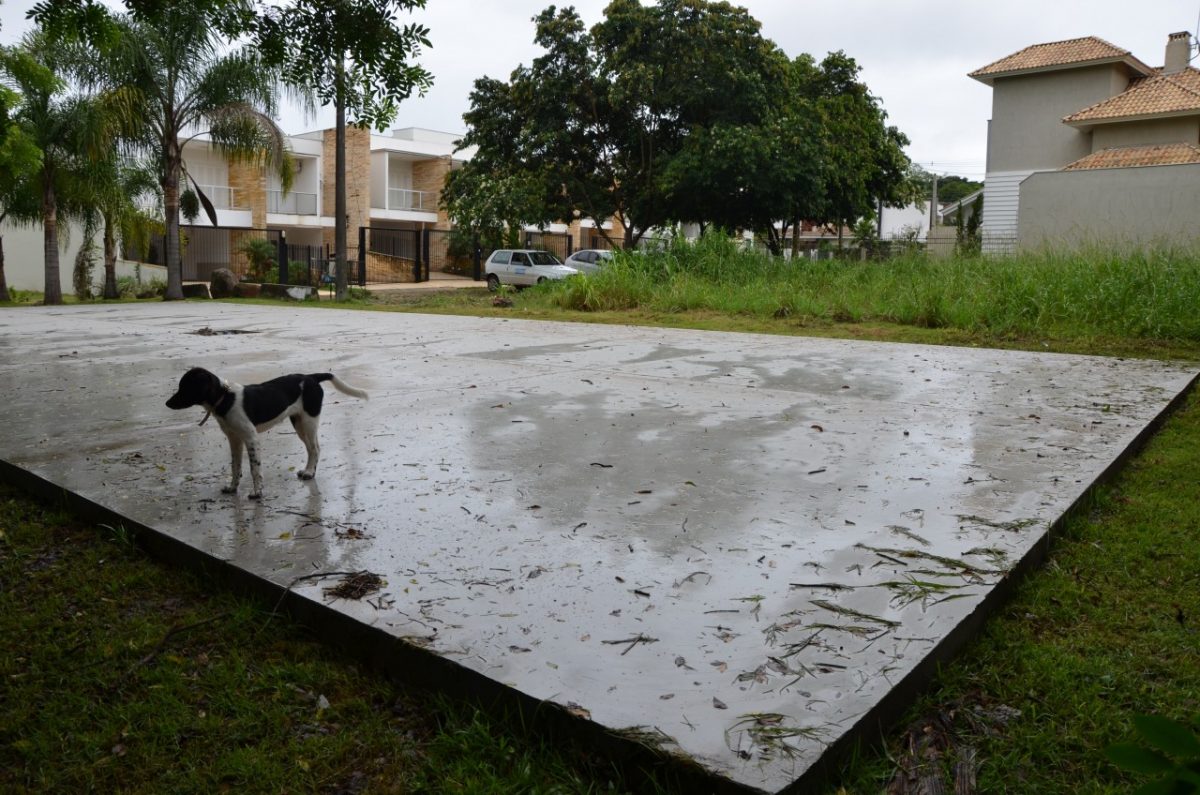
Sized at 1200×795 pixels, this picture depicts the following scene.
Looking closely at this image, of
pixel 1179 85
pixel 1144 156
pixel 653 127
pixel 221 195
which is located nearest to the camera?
pixel 1144 156

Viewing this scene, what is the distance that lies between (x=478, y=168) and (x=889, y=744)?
25.3 meters

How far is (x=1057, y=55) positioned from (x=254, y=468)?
30695 millimetres

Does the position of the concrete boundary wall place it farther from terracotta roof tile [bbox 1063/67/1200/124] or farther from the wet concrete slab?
the wet concrete slab

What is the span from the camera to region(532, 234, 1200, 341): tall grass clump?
10336 mm

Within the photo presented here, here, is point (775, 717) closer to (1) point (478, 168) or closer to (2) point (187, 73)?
(2) point (187, 73)

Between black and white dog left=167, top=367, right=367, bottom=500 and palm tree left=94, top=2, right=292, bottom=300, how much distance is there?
55.9ft

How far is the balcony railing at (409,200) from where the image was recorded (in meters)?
39.1

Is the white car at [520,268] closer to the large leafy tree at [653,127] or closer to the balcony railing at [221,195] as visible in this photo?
the large leafy tree at [653,127]

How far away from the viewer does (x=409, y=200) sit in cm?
3991

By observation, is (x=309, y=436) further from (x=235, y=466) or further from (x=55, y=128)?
(x=55, y=128)

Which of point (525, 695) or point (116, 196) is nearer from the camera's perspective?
point (525, 695)

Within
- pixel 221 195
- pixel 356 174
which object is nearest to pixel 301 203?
pixel 356 174

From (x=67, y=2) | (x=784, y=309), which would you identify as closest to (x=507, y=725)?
(x=67, y=2)

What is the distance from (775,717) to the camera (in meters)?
1.99
